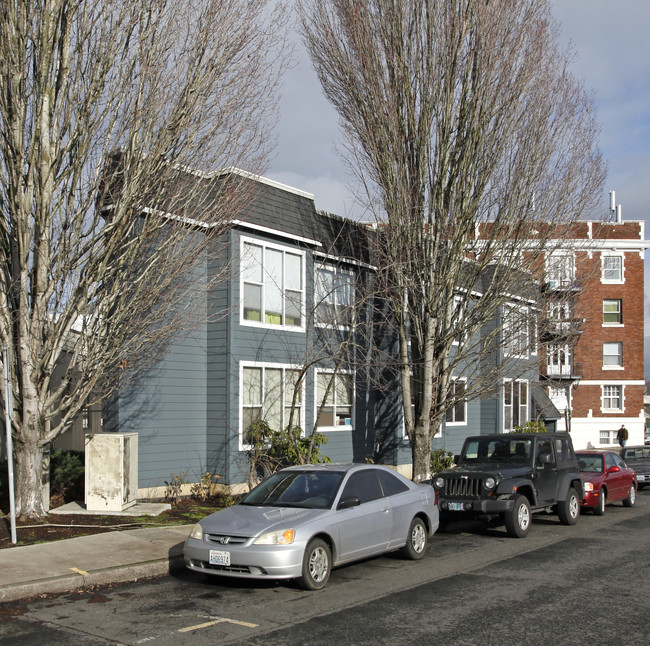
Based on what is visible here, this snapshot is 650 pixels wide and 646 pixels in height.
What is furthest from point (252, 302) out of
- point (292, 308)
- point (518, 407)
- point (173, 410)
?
point (518, 407)

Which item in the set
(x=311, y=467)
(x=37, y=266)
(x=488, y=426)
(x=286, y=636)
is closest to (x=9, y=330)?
(x=37, y=266)

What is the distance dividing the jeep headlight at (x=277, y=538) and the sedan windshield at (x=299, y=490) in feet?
2.89

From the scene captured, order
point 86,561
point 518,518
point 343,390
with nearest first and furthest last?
point 86,561 < point 518,518 < point 343,390

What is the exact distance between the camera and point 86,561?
934 centimetres

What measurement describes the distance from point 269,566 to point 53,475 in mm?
7660

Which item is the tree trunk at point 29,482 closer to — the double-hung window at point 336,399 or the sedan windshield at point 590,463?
the double-hung window at point 336,399

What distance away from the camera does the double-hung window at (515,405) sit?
29.7 meters

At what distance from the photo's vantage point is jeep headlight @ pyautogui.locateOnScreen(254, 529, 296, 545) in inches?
328

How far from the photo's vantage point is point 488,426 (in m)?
29.2

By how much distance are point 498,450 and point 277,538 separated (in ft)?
22.6

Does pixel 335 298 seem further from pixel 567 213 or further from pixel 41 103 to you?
pixel 41 103

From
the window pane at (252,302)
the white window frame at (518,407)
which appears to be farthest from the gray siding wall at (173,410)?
the white window frame at (518,407)

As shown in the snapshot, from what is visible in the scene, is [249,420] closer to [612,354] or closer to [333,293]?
[333,293]

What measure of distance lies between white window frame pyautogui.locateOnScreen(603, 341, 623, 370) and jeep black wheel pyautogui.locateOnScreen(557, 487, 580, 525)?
34.1 metres
